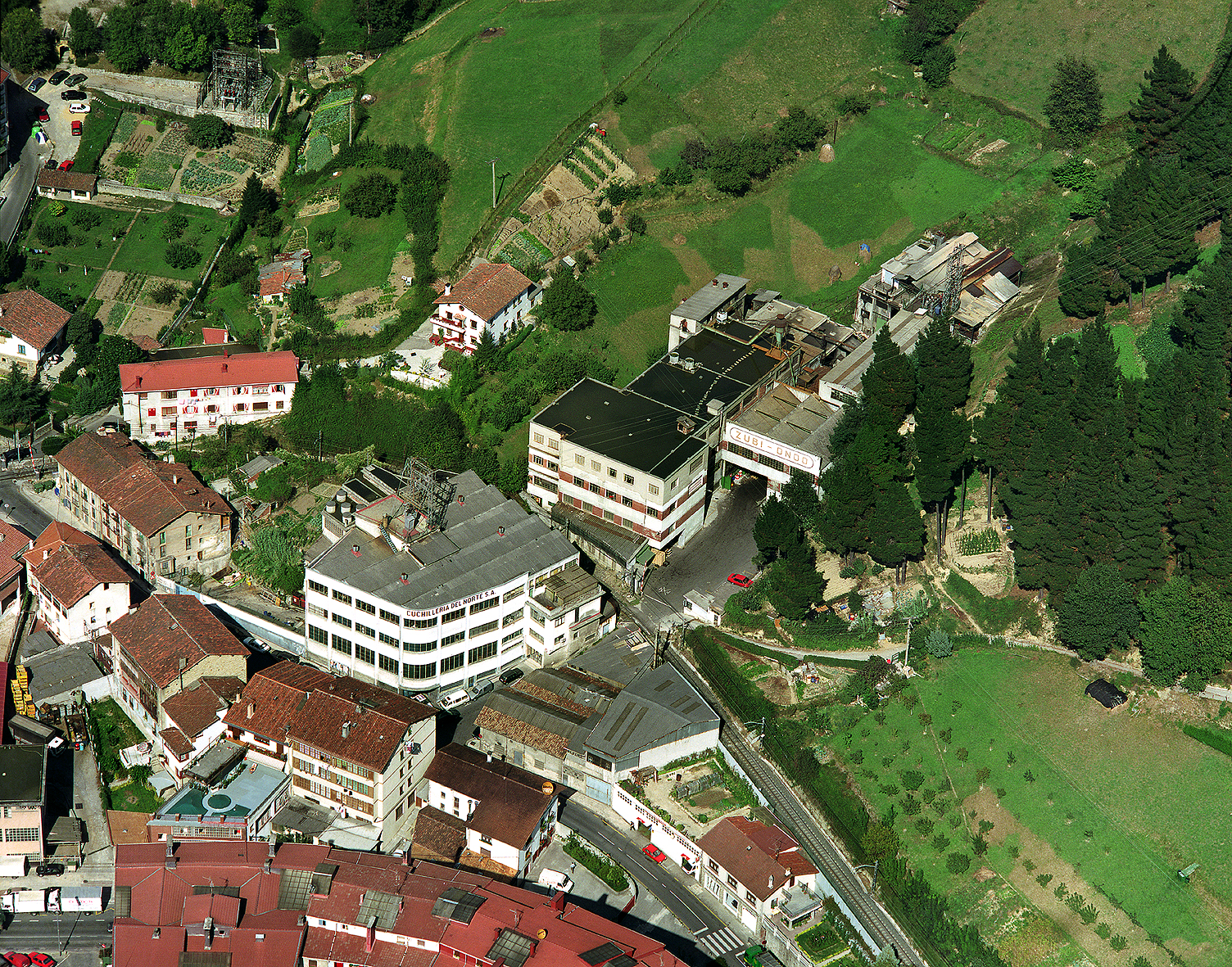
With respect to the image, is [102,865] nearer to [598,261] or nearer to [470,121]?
[598,261]

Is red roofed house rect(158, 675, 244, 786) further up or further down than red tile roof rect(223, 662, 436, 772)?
further down

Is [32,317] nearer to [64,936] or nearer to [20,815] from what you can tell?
[20,815]

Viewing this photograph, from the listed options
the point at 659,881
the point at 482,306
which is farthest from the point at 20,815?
the point at 482,306

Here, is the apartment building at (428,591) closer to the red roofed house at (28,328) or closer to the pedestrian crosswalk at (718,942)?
the pedestrian crosswalk at (718,942)

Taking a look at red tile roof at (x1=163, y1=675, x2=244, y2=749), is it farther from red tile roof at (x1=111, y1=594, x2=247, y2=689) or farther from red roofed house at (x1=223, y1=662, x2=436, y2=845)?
red tile roof at (x1=111, y1=594, x2=247, y2=689)

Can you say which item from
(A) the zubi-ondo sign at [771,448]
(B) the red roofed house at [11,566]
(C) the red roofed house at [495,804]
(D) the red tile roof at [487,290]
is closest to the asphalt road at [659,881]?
(C) the red roofed house at [495,804]

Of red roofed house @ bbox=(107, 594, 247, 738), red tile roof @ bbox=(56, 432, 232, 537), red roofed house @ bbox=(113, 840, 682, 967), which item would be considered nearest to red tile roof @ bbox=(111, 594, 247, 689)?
red roofed house @ bbox=(107, 594, 247, 738)
